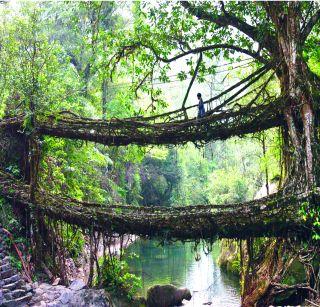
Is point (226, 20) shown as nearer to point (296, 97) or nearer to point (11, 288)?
point (296, 97)

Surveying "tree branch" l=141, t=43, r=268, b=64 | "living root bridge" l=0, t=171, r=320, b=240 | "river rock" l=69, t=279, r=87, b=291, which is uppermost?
"tree branch" l=141, t=43, r=268, b=64

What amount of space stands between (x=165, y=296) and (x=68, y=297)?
4016 millimetres

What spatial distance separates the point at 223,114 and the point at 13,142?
17.7 ft

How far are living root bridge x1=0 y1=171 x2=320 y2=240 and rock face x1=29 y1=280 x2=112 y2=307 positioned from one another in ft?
4.13

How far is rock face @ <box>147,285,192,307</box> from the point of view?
1081 cm

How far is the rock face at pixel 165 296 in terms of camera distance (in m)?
10.8

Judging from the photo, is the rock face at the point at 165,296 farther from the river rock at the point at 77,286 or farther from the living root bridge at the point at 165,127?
the living root bridge at the point at 165,127

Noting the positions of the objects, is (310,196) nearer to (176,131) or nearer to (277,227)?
(277,227)

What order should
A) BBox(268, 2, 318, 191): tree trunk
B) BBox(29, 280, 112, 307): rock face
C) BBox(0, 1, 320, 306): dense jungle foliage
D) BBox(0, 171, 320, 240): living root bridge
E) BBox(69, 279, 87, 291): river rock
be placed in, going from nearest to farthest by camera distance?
BBox(0, 171, 320, 240): living root bridge → BBox(268, 2, 318, 191): tree trunk → BBox(29, 280, 112, 307): rock face → BBox(69, 279, 87, 291): river rock → BBox(0, 1, 320, 306): dense jungle foliage

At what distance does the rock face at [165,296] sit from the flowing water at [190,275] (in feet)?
0.81

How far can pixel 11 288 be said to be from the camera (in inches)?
287

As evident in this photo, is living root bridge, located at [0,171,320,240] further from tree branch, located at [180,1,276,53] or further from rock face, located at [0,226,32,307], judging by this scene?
tree branch, located at [180,1,276,53]

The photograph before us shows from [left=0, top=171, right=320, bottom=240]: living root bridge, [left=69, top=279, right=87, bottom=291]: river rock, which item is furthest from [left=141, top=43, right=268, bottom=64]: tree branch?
[left=69, top=279, right=87, bottom=291]: river rock

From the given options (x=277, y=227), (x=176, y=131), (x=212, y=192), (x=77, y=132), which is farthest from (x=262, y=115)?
(x=212, y=192)
